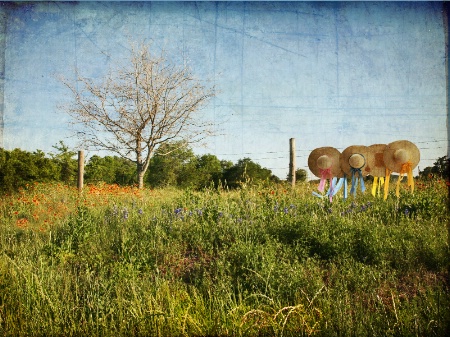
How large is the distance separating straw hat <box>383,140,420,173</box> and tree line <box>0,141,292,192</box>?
1236 millimetres

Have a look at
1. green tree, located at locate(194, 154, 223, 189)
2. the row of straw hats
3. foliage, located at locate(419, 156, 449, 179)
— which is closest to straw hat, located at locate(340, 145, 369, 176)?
the row of straw hats

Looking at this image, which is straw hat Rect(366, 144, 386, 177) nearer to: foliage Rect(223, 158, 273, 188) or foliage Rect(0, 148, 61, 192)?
foliage Rect(223, 158, 273, 188)

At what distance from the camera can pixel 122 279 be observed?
9.69 feet

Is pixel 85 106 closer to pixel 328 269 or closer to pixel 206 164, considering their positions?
pixel 206 164

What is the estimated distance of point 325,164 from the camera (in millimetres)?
2562

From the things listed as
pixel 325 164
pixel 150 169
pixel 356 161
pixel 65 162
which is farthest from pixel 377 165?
pixel 65 162

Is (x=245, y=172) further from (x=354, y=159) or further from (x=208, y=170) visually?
(x=354, y=159)

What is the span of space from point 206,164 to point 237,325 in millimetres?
1705

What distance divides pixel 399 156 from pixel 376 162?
0.16 metres

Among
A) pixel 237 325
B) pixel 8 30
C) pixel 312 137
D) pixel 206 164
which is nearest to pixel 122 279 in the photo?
pixel 237 325

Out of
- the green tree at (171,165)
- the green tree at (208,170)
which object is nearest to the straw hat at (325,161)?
the green tree at (208,170)

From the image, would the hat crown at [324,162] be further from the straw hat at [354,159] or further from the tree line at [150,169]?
the tree line at [150,169]

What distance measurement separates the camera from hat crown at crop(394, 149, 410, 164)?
245 centimetres

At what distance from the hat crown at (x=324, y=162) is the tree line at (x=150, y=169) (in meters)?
0.87
